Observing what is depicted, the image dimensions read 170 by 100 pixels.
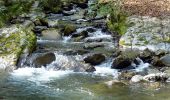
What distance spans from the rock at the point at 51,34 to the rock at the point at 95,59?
4693mm

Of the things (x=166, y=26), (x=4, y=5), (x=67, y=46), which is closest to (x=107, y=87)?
(x=67, y=46)

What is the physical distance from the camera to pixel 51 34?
67.7 feet

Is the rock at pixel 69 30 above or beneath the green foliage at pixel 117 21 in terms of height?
beneath

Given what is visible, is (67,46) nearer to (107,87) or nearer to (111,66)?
(111,66)

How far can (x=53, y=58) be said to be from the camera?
15.7 metres

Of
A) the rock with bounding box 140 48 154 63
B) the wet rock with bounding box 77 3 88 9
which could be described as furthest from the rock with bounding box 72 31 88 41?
the wet rock with bounding box 77 3 88 9

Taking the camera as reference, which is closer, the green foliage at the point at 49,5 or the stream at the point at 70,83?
the stream at the point at 70,83

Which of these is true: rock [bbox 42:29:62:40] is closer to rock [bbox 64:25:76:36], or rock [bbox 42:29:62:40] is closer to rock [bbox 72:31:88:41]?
rock [bbox 64:25:76:36]

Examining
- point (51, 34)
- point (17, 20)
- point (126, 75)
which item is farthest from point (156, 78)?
→ point (17, 20)

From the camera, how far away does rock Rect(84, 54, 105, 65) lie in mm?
15812

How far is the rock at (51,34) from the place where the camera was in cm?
2028

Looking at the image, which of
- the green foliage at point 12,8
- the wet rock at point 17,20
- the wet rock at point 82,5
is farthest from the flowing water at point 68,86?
the wet rock at point 82,5

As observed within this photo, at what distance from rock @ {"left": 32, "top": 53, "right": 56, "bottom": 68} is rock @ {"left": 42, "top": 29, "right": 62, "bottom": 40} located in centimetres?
447

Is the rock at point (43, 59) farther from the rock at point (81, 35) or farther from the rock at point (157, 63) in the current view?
the rock at point (81, 35)
